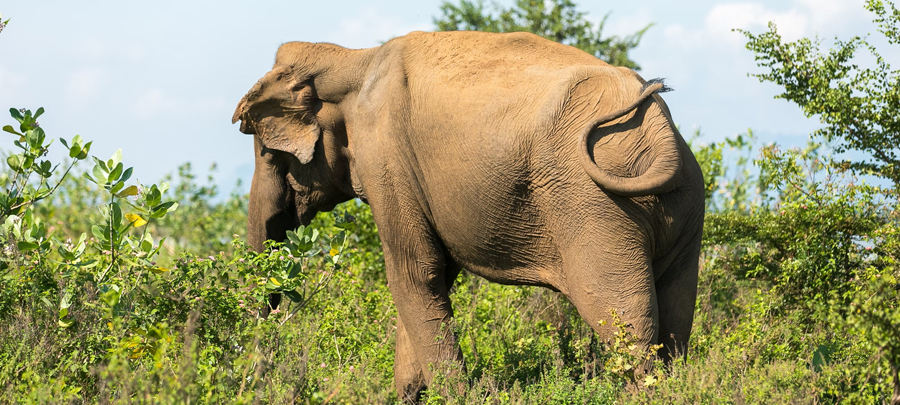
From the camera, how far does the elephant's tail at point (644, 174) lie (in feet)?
14.5

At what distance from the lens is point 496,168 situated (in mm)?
4848

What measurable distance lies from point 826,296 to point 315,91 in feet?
13.2

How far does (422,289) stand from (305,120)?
1.41m

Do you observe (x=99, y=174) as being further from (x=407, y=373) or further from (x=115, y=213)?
(x=407, y=373)

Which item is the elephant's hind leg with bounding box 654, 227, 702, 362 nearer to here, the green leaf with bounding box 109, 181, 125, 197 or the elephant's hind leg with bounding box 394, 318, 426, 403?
the elephant's hind leg with bounding box 394, 318, 426, 403

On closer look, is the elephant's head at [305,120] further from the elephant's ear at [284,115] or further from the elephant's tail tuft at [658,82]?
the elephant's tail tuft at [658,82]

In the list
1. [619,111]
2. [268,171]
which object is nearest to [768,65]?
[619,111]

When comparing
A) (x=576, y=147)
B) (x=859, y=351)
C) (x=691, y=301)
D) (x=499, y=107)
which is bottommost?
(x=859, y=351)

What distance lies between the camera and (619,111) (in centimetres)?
452

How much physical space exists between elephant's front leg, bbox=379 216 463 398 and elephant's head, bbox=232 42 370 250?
0.80 m

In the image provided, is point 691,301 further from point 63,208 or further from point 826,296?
point 63,208

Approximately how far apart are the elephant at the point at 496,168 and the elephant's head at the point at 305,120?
0.01m

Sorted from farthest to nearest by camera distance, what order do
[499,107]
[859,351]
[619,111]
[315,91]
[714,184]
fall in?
[714,184] < [315,91] < [859,351] < [499,107] < [619,111]

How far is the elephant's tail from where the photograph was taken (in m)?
4.42
